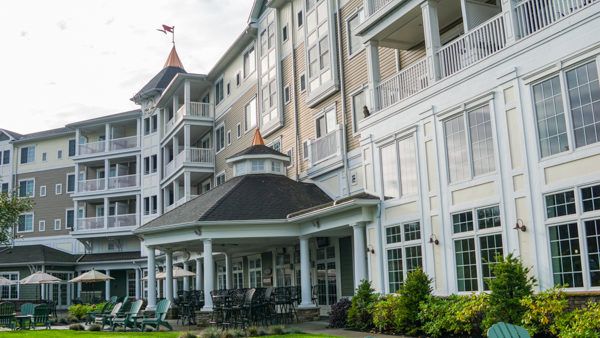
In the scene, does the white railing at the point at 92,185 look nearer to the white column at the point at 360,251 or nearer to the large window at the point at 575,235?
the white column at the point at 360,251

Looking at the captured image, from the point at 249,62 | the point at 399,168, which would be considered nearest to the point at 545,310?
the point at 399,168

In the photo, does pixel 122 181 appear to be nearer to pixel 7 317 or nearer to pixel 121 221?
pixel 121 221

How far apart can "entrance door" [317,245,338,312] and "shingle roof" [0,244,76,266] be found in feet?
92.5

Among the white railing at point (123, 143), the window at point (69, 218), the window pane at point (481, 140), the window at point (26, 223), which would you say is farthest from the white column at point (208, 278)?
the window at point (26, 223)

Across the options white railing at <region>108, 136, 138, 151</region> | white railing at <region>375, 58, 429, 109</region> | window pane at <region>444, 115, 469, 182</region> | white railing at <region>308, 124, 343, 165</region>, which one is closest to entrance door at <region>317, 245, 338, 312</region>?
white railing at <region>308, 124, 343, 165</region>

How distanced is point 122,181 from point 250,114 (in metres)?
18.6

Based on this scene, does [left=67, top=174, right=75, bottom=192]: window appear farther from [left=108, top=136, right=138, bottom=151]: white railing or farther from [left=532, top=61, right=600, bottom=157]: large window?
[left=532, top=61, right=600, bottom=157]: large window

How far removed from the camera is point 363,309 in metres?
16.6

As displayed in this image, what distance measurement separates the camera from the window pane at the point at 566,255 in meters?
11.4

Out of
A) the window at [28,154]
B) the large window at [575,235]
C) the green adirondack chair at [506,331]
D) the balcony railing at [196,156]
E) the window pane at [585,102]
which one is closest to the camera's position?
the green adirondack chair at [506,331]

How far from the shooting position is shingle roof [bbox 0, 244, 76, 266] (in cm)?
4528

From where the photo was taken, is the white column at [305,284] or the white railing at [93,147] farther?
the white railing at [93,147]

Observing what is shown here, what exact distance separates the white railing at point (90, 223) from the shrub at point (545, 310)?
130 feet

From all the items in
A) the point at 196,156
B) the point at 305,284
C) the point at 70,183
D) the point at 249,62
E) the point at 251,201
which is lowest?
the point at 305,284
